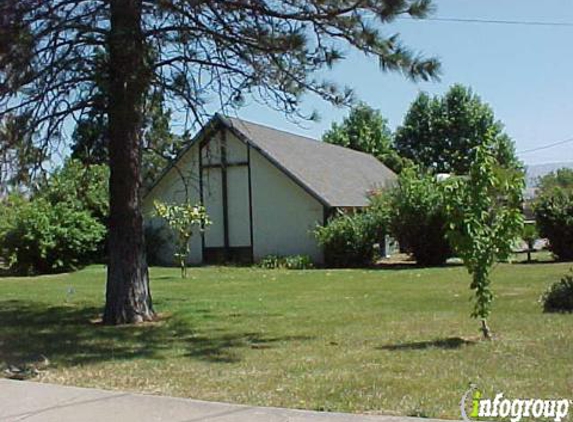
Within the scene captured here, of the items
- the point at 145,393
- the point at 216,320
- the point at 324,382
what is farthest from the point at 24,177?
the point at 324,382

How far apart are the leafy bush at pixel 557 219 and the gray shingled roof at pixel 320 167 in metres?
6.57

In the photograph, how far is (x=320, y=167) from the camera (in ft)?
114

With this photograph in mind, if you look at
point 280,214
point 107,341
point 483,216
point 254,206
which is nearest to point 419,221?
point 280,214

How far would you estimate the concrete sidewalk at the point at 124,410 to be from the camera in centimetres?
627

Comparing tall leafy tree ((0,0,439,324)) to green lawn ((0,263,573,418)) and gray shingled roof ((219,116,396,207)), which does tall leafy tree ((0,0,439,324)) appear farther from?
gray shingled roof ((219,116,396,207))

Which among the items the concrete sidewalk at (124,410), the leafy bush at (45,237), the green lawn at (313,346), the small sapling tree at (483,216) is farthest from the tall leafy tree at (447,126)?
the concrete sidewalk at (124,410)

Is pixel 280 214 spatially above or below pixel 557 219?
above

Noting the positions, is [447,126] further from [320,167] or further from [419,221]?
[419,221]

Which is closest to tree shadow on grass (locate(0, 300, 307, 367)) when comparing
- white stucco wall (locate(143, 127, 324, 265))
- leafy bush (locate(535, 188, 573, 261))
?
leafy bush (locate(535, 188, 573, 261))

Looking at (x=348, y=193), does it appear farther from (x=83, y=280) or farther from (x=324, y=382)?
(x=324, y=382)

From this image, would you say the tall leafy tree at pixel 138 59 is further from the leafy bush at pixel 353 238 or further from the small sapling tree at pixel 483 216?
the leafy bush at pixel 353 238

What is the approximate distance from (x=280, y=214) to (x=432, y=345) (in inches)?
880

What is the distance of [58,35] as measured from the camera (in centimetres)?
1200

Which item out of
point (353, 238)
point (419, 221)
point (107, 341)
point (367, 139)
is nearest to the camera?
point (107, 341)
